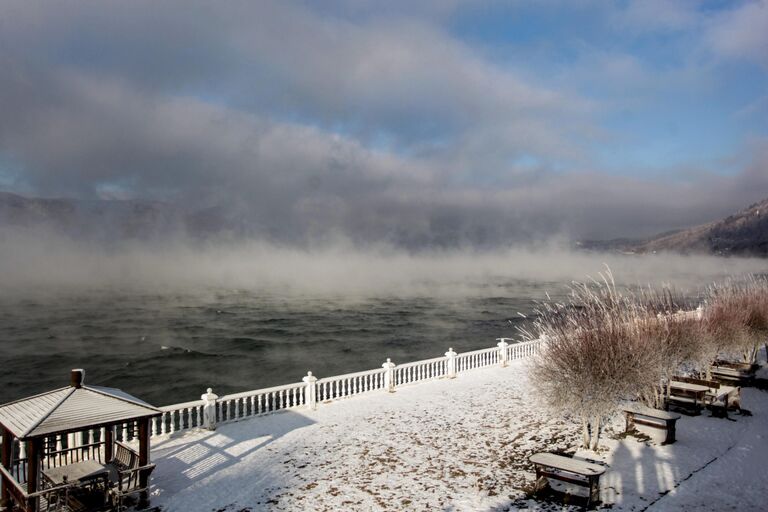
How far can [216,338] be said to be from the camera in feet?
205

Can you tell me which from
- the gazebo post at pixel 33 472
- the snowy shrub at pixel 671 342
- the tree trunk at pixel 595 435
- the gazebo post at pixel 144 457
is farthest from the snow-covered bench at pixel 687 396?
the gazebo post at pixel 33 472

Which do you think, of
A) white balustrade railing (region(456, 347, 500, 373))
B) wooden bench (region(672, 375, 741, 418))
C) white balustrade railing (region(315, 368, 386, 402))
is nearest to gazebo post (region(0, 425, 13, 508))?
white balustrade railing (region(315, 368, 386, 402))

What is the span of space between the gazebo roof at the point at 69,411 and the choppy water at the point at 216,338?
27945 mm

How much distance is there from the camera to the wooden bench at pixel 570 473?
26.8 feet

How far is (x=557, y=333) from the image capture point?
1286 cm

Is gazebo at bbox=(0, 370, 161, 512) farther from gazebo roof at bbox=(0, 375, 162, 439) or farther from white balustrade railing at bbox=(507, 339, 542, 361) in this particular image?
white balustrade railing at bbox=(507, 339, 542, 361)

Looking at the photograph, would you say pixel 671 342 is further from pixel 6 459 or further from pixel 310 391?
pixel 6 459

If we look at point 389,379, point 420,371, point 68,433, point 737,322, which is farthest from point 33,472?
point 737,322

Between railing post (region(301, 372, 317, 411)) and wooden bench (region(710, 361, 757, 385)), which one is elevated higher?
railing post (region(301, 372, 317, 411))

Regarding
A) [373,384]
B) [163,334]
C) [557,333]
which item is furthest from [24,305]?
[557,333]

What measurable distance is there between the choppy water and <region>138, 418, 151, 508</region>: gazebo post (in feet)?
90.8

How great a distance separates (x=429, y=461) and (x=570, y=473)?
8.87 feet

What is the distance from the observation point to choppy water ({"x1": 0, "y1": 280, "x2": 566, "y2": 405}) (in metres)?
41.3

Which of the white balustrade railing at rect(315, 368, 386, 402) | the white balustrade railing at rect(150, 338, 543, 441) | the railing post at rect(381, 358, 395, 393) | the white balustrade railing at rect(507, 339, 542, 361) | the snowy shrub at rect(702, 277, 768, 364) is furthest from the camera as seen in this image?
the white balustrade railing at rect(507, 339, 542, 361)
